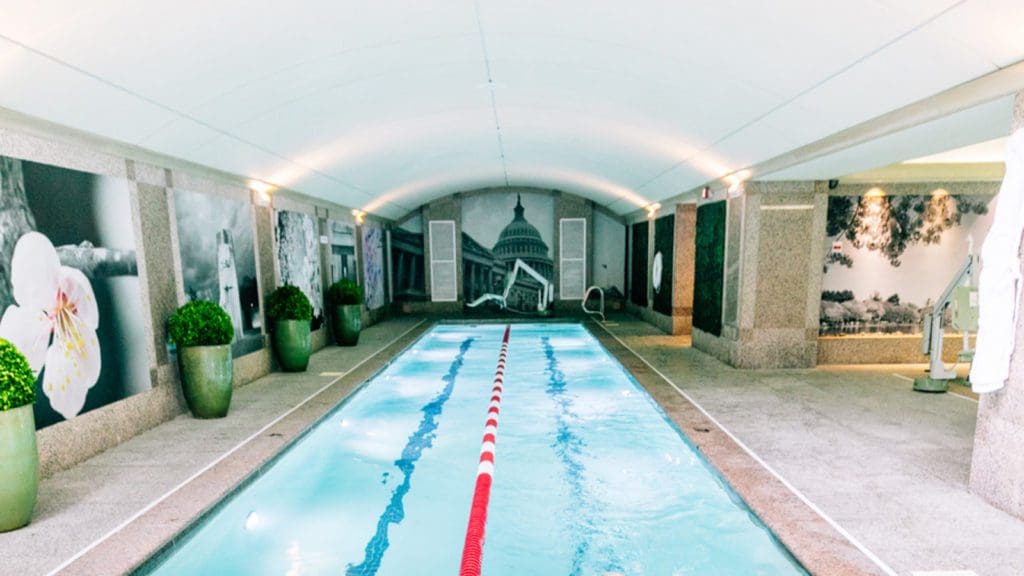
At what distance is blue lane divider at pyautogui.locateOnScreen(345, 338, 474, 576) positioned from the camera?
12.9ft

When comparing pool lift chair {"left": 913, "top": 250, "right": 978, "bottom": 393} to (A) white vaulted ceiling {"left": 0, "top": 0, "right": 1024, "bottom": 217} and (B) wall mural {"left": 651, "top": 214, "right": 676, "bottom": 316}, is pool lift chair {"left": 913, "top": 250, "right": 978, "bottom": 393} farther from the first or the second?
(B) wall mural {"left": 651, "top": 214, "right": 676, "bottom": 316}

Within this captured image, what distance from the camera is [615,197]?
14.6 meters

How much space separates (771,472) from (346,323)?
26.9 ft

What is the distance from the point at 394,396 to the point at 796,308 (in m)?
6.31

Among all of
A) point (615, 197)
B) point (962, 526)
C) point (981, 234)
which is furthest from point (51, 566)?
point (615, 197)

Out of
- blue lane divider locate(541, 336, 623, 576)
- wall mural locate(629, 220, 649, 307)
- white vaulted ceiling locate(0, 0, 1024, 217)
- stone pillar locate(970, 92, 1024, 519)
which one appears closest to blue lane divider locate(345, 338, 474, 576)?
blue lane divider locate(541, 336, 623, 576)

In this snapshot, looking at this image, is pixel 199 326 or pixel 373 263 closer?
pixel 199 326

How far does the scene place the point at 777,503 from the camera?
3.94m

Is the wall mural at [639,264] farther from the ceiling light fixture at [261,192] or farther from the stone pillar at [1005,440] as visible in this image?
the stone pillar at [1005,440]

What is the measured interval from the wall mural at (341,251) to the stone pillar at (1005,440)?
10233 millimetres

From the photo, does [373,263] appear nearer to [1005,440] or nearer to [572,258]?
[572,258]

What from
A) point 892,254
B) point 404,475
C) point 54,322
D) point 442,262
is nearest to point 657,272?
point 892,254

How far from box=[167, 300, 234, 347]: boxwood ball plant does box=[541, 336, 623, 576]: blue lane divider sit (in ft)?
12.6

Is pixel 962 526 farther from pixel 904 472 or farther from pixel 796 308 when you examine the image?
pixel 796 308
